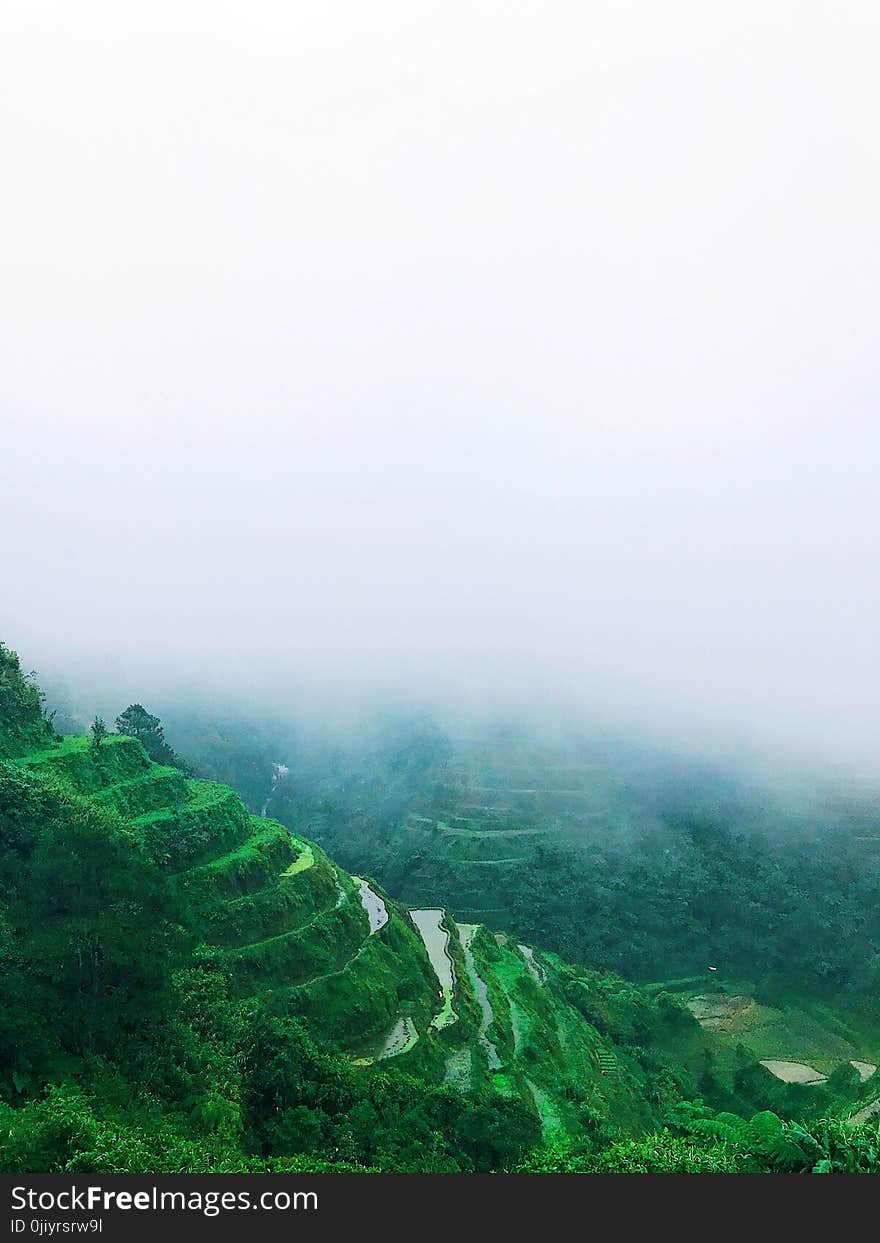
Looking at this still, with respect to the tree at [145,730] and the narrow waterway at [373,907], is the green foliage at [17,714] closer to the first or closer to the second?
the tree at [145,730]

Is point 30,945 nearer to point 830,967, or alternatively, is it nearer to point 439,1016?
point 439,1016

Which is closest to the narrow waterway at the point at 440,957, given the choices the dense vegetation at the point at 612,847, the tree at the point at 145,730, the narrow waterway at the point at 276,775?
the dense vegetation at the point at 612,847

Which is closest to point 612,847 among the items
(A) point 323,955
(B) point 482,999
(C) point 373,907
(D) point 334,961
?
(B) point 482,999

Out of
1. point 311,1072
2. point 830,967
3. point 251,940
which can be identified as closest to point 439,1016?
point 251,940

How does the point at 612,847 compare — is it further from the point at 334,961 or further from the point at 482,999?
the point at 334,961

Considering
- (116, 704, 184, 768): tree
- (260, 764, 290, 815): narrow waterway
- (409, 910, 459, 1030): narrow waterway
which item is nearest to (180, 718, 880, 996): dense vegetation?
(260, 764, 290, 815): narrow waterway

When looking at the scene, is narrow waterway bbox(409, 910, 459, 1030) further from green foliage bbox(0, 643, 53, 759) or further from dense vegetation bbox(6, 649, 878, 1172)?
green foliage bbox(0, 643, 53, 759)
